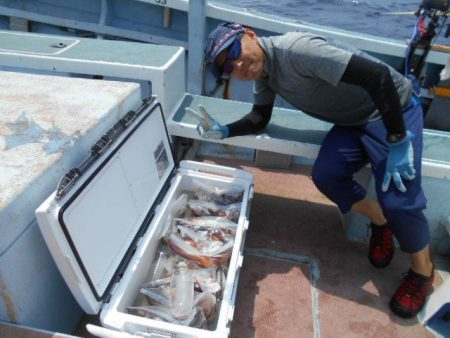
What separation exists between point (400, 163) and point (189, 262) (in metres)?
1.16

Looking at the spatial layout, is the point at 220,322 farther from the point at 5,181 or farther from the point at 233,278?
the point at 5,181

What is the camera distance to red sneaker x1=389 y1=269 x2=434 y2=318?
1917mm

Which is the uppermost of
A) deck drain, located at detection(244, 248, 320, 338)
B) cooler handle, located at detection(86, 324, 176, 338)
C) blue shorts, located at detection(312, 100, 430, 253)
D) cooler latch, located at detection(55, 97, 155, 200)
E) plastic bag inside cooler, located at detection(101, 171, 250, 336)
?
cooler latch, located at detection(55, 97, 155, 200)

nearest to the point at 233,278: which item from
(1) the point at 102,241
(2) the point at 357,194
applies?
(1) the point at 102,241

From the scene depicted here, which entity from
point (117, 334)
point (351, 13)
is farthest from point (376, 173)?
point (351, 13)

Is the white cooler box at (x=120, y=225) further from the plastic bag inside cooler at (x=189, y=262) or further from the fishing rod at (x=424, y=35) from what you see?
the fishing rod at (x=424, y=35)

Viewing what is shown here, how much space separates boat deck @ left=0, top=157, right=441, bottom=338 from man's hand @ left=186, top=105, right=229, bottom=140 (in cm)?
69

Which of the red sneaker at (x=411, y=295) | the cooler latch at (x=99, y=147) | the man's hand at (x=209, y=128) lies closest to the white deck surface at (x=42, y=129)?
the cooler latch at (x=99, y=147)

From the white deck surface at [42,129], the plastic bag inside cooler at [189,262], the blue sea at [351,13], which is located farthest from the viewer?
the blue sea at [351,13]

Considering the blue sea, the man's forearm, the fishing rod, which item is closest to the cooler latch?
the man's forearm

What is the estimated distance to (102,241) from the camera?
1.43 metres

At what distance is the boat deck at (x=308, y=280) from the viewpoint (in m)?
1.86

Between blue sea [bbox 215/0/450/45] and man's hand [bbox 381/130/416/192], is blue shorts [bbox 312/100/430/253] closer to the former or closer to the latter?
man's hand [bbox 381/130/416/192]

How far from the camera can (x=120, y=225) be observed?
1574mm
